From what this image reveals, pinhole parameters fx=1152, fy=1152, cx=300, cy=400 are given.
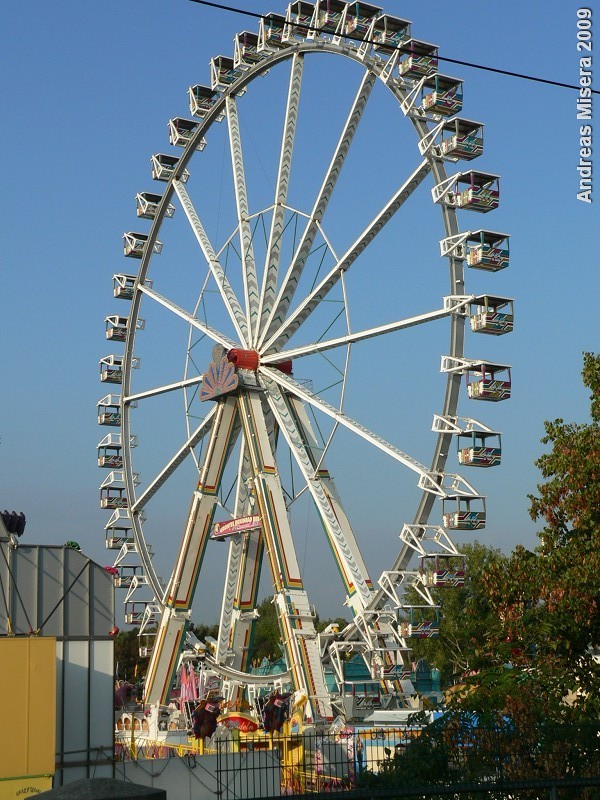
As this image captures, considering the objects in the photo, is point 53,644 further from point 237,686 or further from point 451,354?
point 237,686

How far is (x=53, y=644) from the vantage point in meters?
16.7

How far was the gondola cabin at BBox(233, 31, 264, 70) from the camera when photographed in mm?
33969

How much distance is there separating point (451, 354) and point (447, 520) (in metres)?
3.84

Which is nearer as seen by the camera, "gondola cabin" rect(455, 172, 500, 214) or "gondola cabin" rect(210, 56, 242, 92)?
"gondola cabin" rect(455, 172, 500, 214)

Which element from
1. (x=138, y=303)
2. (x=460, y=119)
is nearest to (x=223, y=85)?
(x=138, y=303)

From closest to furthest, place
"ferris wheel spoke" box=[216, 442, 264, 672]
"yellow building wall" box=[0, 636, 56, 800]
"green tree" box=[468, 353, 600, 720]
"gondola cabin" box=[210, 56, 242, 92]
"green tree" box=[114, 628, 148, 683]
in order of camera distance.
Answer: "green tree" box=[468, 353, 600, 720] < "yellow building wall" box=[0, 636, 56, 800] < "ferris wheel spoke" box=[216, 442, 264, 672] < "gondola cabin" box=[210, 56, 242, 92] < "green tree" box=[114, 628, 148, 683]

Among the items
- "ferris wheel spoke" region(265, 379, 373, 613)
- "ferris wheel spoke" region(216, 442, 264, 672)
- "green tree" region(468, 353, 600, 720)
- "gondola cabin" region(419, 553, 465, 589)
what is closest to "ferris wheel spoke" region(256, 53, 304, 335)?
"ferris wheel spoke" region(265, 379, 373, 613)

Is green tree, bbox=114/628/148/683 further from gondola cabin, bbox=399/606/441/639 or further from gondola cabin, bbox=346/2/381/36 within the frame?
gondola cabin, bbox=346/2/381/36

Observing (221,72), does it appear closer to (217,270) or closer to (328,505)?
(217,270)

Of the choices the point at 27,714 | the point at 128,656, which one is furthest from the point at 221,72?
the point at 128,656

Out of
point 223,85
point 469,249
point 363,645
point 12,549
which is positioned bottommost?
point 363,645

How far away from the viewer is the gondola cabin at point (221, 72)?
35500 mm

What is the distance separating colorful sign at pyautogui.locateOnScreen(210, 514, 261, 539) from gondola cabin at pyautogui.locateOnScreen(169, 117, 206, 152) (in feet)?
39.5

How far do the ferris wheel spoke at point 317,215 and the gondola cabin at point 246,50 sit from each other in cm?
537
